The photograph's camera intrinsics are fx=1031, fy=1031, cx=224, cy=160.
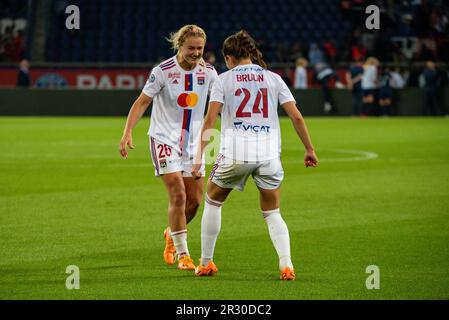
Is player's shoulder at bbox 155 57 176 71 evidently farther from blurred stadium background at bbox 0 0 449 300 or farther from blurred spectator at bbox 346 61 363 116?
blurred spectator at bbox 346 61 363 116

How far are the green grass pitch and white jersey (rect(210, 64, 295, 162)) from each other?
108 cm

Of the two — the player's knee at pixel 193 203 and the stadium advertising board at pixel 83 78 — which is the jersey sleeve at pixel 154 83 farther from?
the stadium advertising board at pixel 83 78

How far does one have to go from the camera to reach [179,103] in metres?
9.23

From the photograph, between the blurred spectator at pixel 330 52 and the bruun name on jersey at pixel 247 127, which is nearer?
the bruun name on jersey at pixel 247 127

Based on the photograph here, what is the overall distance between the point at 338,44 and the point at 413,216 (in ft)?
98.9

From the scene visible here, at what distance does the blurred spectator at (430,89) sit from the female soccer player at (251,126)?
27.9 m

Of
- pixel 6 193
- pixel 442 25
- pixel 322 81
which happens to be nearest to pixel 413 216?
pixel 6 193

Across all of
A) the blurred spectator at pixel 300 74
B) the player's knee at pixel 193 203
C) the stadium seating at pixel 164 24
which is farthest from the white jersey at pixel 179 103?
the stadium seating at pixel 164 24

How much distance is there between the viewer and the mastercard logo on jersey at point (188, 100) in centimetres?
920

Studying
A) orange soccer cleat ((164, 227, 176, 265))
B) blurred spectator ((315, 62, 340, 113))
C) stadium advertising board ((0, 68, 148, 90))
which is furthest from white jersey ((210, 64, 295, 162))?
stadium advertising board ((0, 68, 148, 90))

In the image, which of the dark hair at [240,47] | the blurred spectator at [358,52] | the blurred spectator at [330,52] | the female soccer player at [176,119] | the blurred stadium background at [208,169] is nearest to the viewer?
the dark hair at [240,47]

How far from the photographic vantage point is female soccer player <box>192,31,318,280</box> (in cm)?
821

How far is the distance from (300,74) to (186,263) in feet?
90.9

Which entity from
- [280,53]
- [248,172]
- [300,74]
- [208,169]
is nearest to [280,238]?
[248,172]
